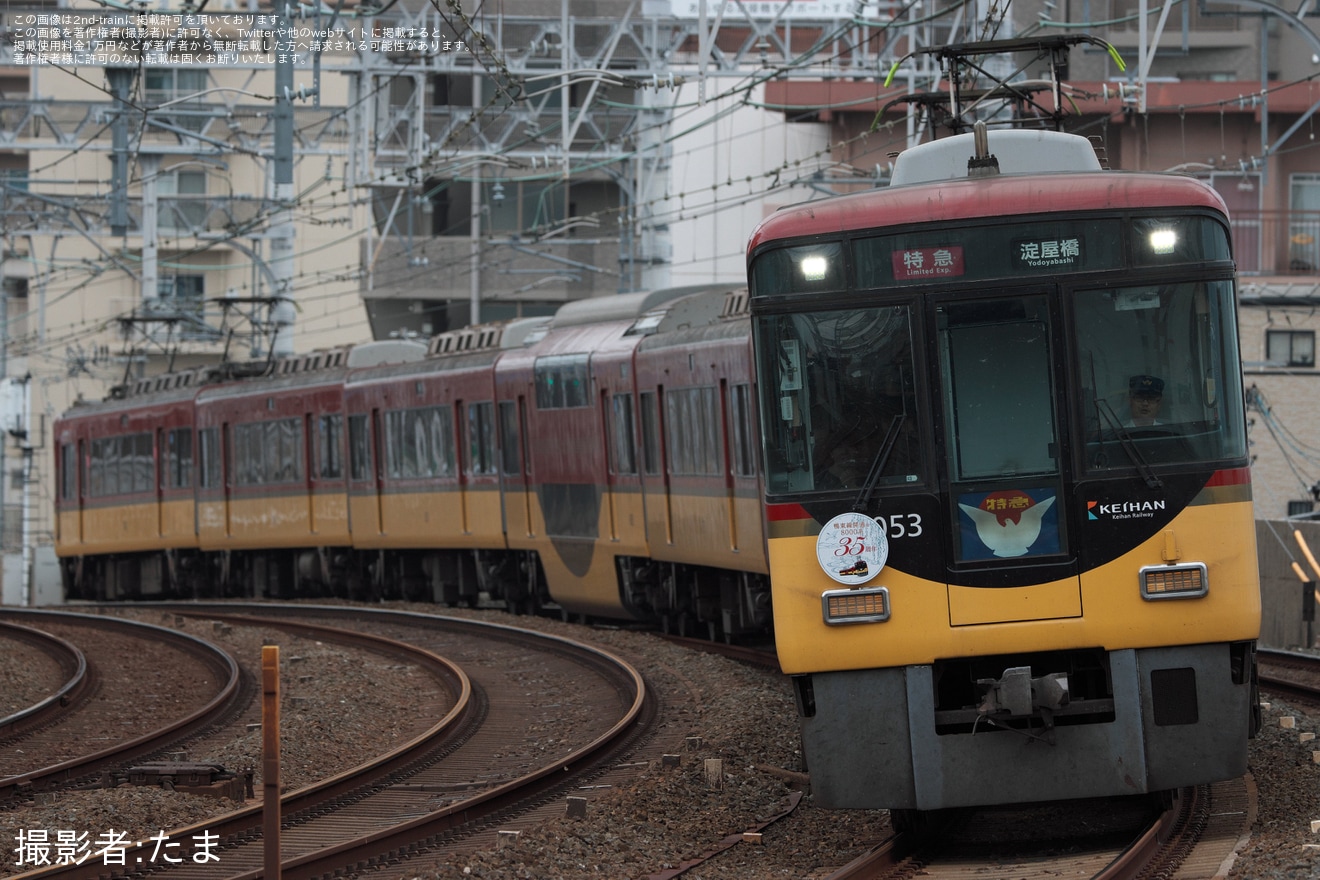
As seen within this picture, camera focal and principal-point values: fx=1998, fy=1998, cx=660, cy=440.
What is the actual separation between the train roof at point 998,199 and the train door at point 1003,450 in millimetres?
349

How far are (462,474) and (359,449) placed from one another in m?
2.78

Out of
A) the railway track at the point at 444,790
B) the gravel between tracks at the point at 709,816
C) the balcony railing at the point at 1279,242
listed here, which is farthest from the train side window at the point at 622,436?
the balcony railing at the point at 1279,242

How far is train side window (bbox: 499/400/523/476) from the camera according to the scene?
1875 cm

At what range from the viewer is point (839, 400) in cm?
750

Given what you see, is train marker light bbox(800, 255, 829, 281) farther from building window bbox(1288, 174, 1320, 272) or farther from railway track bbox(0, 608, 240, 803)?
building window bbox(1288, 174, 1320, 272)

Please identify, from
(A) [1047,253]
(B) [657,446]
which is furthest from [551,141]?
(A) [1047,253]

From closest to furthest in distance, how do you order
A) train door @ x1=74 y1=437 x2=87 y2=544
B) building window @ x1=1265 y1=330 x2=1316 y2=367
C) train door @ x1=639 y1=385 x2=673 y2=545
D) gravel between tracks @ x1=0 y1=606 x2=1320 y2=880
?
gravel between tracks @ x1=0 y1=606 x2=1320 y2=880, train door @ x1=639 y1=385 x2=673 y2=545, building window @ x1=1265 y1=330 x2=1316 y2=367, train door @ x1=74 y1=437 x2=87 y2=544

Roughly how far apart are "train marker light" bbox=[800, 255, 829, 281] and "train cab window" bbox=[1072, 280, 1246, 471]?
939 mm

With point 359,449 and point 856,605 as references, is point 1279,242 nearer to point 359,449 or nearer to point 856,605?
point 359,449

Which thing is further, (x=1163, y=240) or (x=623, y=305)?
(x=623, y=305)

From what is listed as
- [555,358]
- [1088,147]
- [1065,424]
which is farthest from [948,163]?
[555,358]

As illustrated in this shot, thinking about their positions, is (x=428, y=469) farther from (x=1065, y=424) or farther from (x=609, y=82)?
(x=1065, y=424)

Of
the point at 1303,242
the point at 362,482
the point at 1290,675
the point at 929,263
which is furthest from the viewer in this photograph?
the point at 1303,242

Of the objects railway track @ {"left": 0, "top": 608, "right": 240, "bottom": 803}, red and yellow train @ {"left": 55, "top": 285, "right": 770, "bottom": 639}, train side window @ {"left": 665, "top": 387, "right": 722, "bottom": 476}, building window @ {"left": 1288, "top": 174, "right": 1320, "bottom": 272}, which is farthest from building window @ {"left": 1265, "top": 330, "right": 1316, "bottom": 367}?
railway track @ {"left": 0, "top": 608, "right": 240, "bottom": 803}
